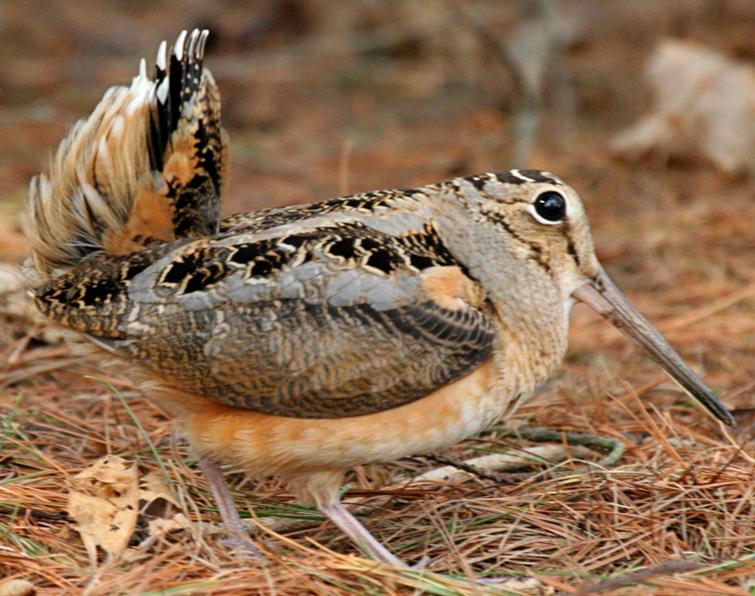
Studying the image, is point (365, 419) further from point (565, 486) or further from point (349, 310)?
point (565, 486)

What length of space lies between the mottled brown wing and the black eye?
50 centimetres

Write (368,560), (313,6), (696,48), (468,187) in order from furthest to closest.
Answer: (313,6) < (696,48) < (468,187) < (368,560)

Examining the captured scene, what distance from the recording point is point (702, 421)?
4.83 metres

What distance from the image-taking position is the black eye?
3973mm

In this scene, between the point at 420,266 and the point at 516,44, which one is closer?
the point at 420,266

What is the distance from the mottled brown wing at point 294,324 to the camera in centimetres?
362

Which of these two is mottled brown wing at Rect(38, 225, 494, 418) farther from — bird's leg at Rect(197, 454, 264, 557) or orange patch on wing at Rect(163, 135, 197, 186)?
bird's leg at Rect(197, 454, 264, 557)

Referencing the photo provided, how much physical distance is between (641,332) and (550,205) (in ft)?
2.10

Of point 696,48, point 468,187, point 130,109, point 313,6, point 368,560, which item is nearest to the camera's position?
point 368,560

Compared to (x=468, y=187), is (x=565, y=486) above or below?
below

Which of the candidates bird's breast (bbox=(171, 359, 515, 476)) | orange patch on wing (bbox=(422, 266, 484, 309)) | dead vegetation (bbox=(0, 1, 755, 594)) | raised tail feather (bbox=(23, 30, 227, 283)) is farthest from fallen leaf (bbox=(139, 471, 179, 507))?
orange patch on wing (bbox=(422, 266, 484, 309))

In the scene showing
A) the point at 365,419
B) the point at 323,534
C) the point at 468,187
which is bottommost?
the point at 323,534

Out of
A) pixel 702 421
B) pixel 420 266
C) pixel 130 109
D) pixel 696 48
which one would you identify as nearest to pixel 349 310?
pixel 420 266

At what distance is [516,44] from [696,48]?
141cm
